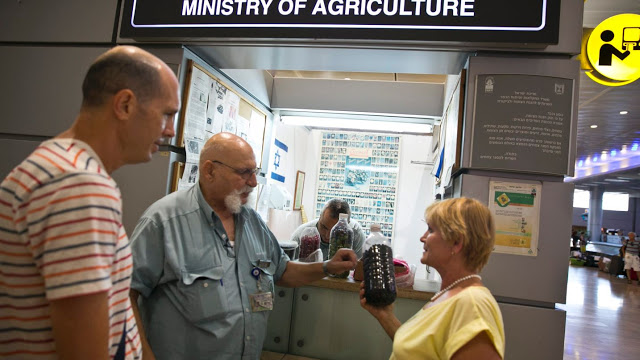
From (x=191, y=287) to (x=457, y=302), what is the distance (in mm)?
997

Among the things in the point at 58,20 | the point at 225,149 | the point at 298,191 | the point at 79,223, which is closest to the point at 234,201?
the point at 225,149

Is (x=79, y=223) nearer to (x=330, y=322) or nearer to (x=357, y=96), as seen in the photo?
(x=330, y=322)

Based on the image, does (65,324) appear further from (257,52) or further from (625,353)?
(625,353)

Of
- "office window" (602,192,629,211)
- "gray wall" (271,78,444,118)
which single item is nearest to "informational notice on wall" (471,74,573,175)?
"gray wall" (271,78,444,118)

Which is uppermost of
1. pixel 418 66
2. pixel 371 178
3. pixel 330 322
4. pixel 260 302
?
pixel 418 66

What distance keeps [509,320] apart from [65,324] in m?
1.71

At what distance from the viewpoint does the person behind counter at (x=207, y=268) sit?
62.9 inches

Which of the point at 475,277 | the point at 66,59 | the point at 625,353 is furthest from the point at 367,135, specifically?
the point at 625,353

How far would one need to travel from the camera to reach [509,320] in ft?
5.86

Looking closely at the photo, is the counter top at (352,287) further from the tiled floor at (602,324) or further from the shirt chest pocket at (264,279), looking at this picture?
the tiled floor at (602,324)

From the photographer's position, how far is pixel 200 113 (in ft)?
7.82

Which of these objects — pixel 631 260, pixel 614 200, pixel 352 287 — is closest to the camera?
pixel 352 287

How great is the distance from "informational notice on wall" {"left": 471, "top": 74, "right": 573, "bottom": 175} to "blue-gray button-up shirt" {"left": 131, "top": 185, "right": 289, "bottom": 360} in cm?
119

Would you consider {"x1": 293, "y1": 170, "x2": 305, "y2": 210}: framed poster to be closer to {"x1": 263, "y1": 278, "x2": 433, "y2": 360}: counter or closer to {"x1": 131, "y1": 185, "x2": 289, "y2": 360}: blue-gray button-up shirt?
{"x1": 263, "y1": 278, "x2": 433, "y2": 360}: counter
